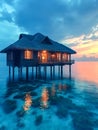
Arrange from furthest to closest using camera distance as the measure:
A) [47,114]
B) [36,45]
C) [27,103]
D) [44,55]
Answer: [44,55], [36,45], [27,103], [47,114]

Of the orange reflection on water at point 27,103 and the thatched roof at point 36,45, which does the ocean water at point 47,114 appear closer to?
the orange reflection on water at point 27,103

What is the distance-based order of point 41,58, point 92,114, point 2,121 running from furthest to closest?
1. point 41,58
2. point 92,114
3. point 2,121

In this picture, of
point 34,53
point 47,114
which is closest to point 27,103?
point 47,114

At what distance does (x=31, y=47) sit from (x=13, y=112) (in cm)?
1731

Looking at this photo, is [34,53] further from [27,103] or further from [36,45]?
[27,103]

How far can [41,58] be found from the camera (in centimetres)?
3416

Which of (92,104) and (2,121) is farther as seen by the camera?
(92,104)

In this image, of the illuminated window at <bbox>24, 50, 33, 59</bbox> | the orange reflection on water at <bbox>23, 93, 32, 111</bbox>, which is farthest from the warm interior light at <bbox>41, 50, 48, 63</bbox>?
the orange reflection on water at <bbox>23, 93, 32, 111</bbox>

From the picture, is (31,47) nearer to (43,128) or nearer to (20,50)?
A: (20,50)

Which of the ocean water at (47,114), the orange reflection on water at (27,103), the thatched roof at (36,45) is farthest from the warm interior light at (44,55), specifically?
the ocean water at (47,114)

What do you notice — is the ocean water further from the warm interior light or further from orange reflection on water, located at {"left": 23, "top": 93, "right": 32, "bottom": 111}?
the warm interior light

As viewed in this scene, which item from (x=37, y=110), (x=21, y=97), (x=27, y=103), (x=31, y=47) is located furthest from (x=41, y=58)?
(x=37, y=110)

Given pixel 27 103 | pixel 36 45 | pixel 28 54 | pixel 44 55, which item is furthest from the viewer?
pixel 44 55

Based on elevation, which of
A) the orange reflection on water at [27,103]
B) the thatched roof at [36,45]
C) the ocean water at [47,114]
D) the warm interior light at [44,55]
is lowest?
the ocean water at [47,114]
